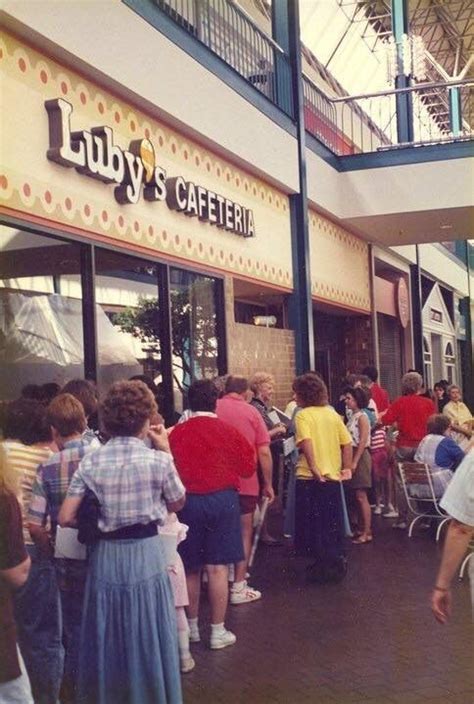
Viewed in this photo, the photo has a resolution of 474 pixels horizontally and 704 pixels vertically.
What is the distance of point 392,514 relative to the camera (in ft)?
36.0

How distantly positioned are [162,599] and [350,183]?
11556 mm

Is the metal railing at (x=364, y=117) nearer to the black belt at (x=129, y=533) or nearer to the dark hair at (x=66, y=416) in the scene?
the dark hair at (x=66, y=416)

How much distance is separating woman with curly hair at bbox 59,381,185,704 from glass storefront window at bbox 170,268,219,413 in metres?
4.84

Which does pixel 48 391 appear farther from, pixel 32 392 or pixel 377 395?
pixel 377 395

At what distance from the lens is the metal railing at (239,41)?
9.93 m

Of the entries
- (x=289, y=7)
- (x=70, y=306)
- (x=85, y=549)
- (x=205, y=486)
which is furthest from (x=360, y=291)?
(x=85, y=549)

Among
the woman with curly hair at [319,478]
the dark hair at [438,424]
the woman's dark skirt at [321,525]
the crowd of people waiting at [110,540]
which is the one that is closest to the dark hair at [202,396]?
the crowd of people waiting at [110,540]

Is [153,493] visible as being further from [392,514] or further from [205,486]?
[392,514]

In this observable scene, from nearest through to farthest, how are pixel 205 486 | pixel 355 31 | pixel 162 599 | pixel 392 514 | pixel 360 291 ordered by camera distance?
pixel 162 599
pixel 205 486
pixel 392 514
pixel 360 291
pixel 355 31

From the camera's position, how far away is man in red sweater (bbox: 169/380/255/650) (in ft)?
18.4

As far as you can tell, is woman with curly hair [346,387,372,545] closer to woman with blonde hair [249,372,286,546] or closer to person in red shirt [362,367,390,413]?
woman with blonde hair [249,372,286,546]

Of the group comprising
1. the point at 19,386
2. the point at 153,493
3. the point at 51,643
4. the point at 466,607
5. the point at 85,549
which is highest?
the point at 19,386

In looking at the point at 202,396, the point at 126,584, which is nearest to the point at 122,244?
the point at 202,396

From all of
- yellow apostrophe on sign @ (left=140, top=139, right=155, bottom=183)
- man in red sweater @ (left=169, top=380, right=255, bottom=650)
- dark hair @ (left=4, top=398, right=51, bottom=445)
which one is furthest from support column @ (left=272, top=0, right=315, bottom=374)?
dark hair @ (left=4, top=398, right=51, bottom=445)
